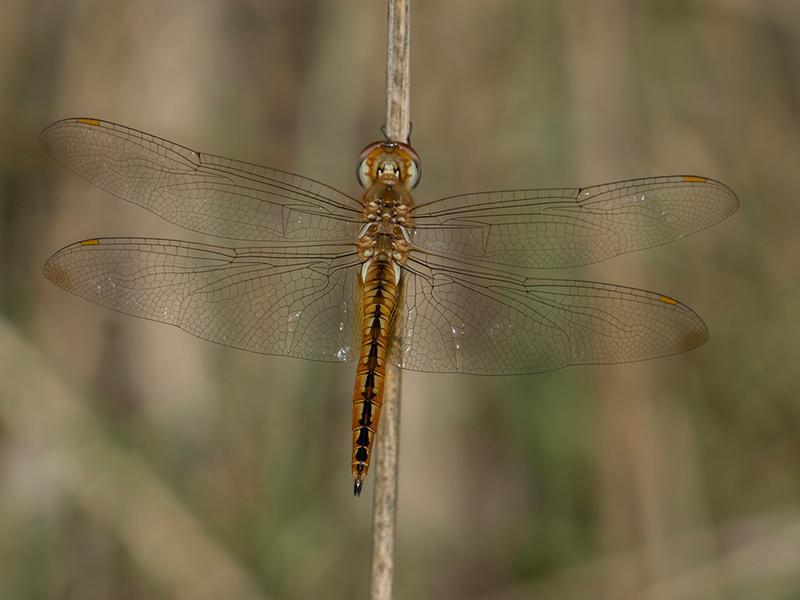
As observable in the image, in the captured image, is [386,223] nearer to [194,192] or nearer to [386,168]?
[386,168]

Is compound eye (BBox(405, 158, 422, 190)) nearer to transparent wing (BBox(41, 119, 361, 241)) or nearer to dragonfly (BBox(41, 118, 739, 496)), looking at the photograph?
dragonfly (BBox(41, 118, 739, 496))

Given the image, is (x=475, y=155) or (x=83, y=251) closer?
(x=83, y=251)

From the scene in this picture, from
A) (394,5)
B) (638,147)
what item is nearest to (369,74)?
(638,147)

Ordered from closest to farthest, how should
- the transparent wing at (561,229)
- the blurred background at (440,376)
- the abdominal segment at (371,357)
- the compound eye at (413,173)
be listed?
the abdominal segment at (371,357), the transparent wing at (561,229), the compound eye at (413,173), the blurred background at (440,376)

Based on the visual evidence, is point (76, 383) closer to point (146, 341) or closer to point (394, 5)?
point (146, 341)

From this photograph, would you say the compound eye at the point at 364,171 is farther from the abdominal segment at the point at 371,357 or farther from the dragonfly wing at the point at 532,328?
the dragonfly wing at the point at 532,328

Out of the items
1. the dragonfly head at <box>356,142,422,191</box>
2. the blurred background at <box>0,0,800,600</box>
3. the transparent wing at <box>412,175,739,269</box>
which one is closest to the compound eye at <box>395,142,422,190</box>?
the dragonfly head at <box>356,142,422,191</box>

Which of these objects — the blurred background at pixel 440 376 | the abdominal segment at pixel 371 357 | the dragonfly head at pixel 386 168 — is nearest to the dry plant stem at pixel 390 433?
the abdominal segment at pixel 371 357
